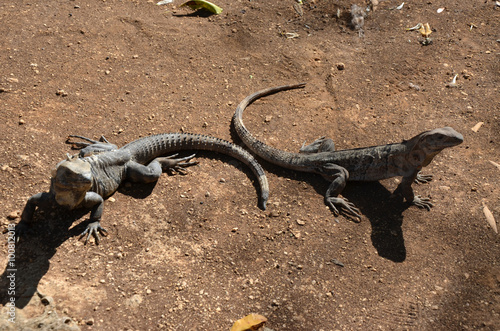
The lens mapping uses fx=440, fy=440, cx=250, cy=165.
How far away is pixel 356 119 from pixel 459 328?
4.62 metres

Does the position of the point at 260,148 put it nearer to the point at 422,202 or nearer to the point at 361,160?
the point at 361,160

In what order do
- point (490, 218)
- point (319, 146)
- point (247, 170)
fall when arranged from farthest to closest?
point (319, 146) < point (247, 170) < point (490, 218)

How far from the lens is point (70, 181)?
586 centimetres

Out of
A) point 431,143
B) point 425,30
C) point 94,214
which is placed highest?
point 425,30

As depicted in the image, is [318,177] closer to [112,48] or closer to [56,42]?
[112,48]

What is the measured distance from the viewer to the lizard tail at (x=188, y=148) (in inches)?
296

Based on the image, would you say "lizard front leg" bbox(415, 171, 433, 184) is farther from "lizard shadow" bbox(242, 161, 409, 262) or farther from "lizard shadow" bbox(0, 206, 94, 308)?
"lizard shadow" bbox(0, 206, 94, 308)

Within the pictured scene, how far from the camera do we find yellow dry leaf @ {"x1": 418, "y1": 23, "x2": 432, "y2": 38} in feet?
37.7

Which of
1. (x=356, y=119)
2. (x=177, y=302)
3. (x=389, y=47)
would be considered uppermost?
(x=389, y=47)

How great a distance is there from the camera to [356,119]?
365 inches

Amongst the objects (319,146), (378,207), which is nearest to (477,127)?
(378,207)

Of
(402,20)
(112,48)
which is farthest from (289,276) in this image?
(402,20)

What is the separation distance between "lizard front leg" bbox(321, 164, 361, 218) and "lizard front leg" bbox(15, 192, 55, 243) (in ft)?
14.4

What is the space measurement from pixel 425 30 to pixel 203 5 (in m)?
5.88
